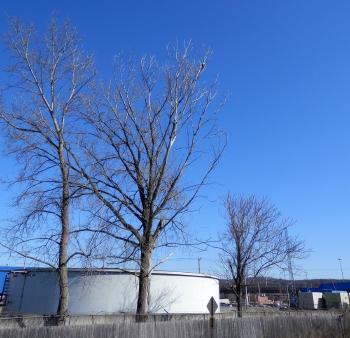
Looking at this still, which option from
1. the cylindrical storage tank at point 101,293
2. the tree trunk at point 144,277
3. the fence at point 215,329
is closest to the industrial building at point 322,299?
the cylindrical storage tank at point 101,293

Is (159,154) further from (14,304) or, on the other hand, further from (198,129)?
(14,304)

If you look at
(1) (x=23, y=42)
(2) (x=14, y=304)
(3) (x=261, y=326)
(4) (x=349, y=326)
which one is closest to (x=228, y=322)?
(3) (x=261, y=326)

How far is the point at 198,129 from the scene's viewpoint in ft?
66.3

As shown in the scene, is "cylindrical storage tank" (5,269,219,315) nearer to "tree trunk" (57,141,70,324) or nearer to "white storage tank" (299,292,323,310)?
"tree trunk" (57,141,70,324)

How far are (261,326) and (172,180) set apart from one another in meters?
7.08

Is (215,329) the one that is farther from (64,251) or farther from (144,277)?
(64,251)

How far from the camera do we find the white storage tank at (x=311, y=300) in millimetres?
63656

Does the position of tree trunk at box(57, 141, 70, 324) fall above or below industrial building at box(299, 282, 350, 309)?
below

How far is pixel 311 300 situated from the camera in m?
63.8

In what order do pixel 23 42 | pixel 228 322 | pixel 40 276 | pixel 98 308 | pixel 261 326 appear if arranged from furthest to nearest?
pixel 40 276 → pixel 98 308 → pixel 23 42 → pixel 261 326 → pixel 228 322

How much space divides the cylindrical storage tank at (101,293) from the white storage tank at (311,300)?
102ft

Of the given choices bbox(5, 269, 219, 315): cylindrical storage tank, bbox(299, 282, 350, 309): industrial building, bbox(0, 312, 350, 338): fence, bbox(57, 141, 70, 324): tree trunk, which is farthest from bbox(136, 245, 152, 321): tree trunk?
bbox(299, 282, 350, 309): industrial building

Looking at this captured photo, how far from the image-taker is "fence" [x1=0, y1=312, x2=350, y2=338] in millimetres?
12047

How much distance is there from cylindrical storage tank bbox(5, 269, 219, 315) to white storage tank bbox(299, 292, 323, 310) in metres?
31.2
